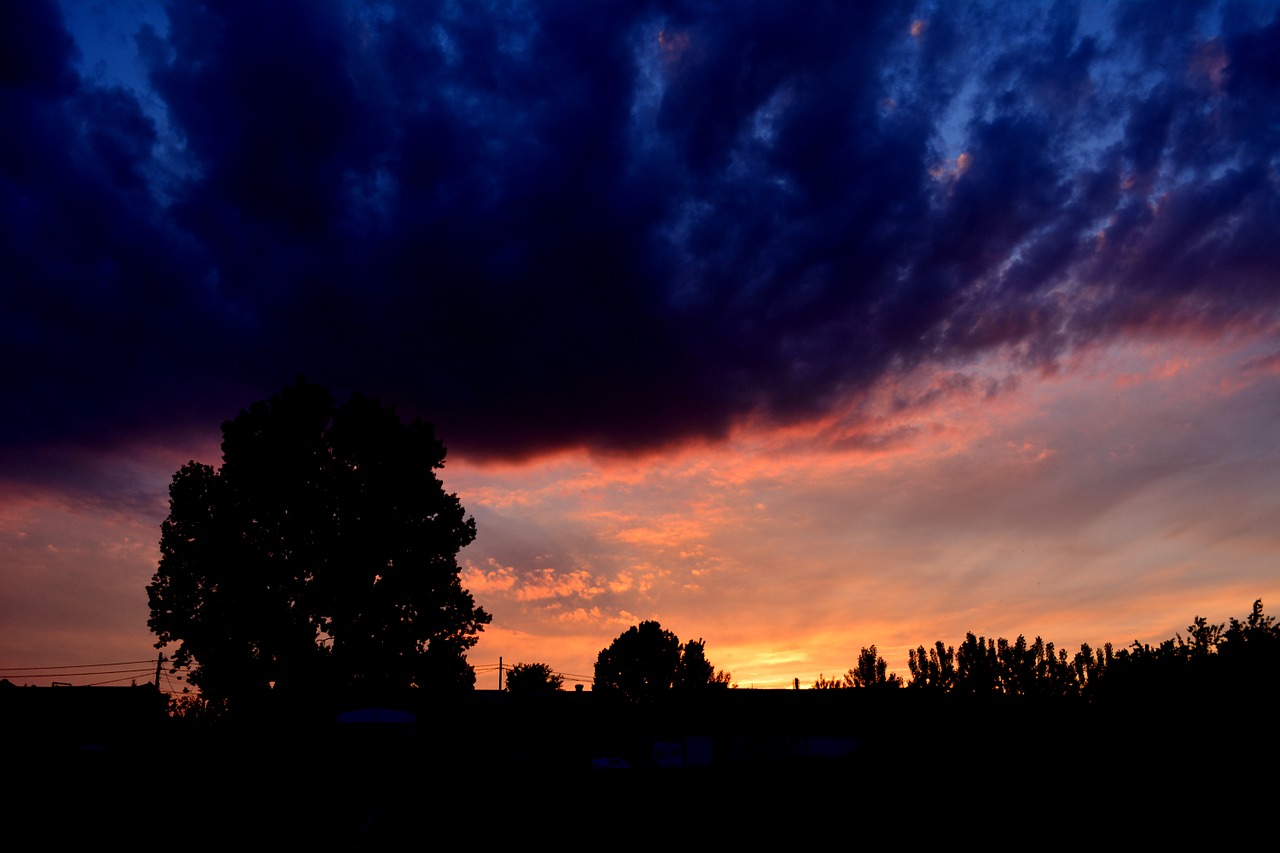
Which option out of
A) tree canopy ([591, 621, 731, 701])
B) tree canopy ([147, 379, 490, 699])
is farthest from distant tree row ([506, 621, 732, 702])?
tree canopy ([147, 379, 490, 699])

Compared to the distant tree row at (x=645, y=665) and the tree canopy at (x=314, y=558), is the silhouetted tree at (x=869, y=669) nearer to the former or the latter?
the distant tree row at (x=645, y=665)

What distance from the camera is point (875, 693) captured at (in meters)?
36.8

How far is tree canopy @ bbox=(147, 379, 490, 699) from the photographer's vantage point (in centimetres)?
2731

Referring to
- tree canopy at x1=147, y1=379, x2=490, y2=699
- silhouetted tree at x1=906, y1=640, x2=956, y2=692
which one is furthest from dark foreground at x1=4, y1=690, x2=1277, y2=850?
silhouetted tree at x1=906, y1=640, x2=956, y2=692

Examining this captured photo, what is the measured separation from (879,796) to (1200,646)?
1950 cm

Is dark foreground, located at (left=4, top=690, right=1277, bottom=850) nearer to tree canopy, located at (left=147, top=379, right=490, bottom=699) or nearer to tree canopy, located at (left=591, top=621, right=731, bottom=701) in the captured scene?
tree canopy, located at (left=147, top=379, right=490, bottom=699)

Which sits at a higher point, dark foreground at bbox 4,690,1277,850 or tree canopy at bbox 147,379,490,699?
tree canopy at bbox 147,379,490,699

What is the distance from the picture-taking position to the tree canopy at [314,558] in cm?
2731

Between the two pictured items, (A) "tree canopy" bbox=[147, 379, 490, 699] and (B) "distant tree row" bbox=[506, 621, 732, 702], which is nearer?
(A) "tree canopy" bbox=[147, 379, 490, 699]

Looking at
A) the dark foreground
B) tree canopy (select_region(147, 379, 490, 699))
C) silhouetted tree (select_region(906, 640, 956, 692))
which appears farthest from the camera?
silhouetted tree (select_region(906, 640, 956, 692))

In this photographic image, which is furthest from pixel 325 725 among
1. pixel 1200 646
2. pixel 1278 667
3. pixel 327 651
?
pixel 1200 646

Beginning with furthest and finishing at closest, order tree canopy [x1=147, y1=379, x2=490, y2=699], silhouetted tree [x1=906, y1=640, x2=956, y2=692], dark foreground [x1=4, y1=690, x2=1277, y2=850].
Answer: silhouetted tree [x1=906, y1=640, x2=956, y2=692]
tree canopy [x1=147, y1=379, x2=490, y2=699]
dark foreground [x1=4, y1=690, x2=1277, y2=850]

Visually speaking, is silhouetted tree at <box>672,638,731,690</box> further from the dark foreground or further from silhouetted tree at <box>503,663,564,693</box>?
the dark foreground

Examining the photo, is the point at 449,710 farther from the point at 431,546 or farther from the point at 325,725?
the point at 431,546
